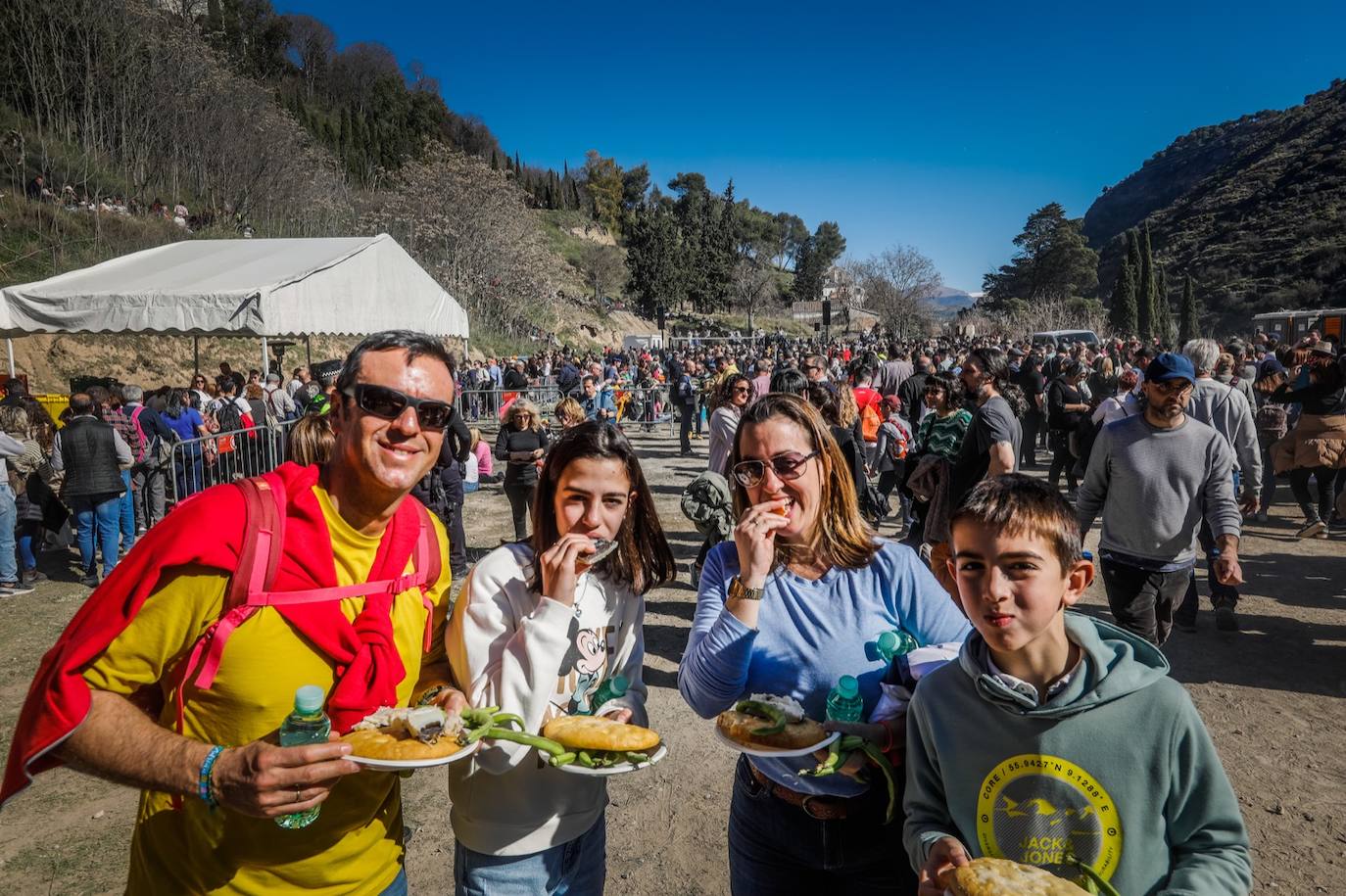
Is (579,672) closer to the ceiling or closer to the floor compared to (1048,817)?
closer to the ceiling

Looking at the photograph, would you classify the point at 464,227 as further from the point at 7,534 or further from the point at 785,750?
the point at 785,750

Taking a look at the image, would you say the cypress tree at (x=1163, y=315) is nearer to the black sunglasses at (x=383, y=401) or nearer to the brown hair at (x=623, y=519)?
the brown hair at (x=623, y=519)

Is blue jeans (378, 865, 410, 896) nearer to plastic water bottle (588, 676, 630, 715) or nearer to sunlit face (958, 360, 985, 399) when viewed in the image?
plastic water bottle (588, 676, 630, 715)

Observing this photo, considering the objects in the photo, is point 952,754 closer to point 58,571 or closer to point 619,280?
point 58,571

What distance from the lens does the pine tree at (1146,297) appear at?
5073 cm


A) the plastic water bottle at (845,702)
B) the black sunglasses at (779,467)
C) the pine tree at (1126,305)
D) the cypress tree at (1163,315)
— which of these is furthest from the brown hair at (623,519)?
the pine tree at (1126,305)

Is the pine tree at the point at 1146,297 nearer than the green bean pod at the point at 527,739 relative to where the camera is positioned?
No

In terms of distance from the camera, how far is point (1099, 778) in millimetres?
1436

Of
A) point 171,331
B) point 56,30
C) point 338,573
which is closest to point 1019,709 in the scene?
point 338,573

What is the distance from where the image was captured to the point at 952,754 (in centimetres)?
156

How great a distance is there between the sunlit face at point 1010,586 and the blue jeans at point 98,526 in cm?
886

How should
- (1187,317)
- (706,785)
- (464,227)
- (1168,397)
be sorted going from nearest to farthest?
(1168,397)
(706,785)
(464,227)
(1187,317)

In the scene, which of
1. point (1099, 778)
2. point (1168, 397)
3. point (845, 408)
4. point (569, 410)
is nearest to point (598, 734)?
point (1099, 778)

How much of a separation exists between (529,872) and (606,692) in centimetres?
48
